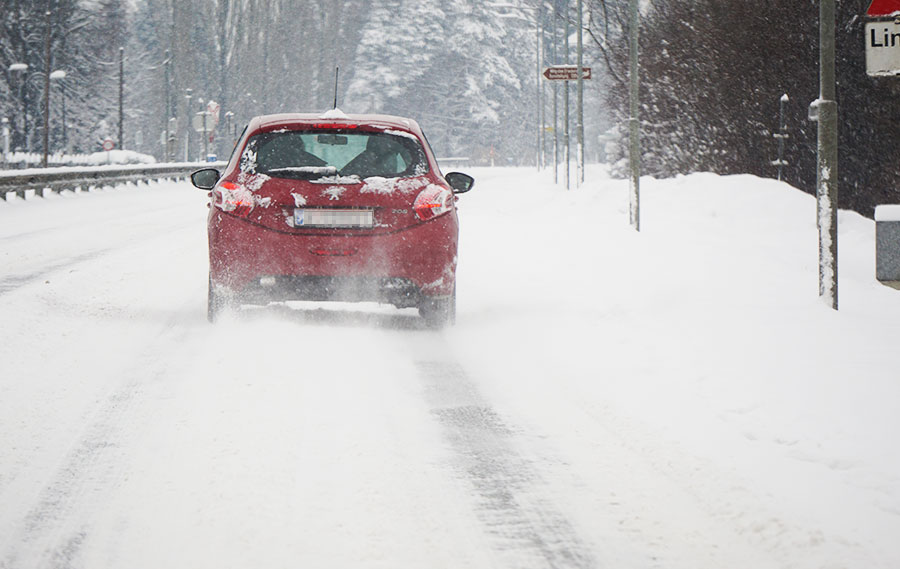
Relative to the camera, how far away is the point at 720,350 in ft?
25.7

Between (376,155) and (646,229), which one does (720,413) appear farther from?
(646,229)

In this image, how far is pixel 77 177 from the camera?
111ft

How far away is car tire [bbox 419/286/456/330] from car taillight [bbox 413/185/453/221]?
60cm

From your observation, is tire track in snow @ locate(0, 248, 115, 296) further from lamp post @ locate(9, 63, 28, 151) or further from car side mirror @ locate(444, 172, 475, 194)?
lamp post @ locate(9, 63, 28, 151)

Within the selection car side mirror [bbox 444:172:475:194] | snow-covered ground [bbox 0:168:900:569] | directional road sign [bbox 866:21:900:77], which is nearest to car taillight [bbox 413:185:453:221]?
snow-covered ground [bbox 0:168:900:569]

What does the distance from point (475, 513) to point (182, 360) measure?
11.6 feet

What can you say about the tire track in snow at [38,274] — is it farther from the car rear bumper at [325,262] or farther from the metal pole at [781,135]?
the metal pole at [781,135]

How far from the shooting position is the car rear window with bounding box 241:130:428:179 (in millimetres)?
8656

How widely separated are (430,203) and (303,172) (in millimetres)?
914

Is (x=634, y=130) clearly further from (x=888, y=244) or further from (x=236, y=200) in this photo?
(x=236, y=200)

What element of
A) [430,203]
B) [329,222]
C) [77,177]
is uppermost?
[77,177]

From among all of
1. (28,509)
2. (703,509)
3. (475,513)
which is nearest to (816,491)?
(703,509)

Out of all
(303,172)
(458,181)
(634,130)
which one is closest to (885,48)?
(458,181)

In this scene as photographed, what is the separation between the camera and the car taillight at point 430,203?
866 cm
